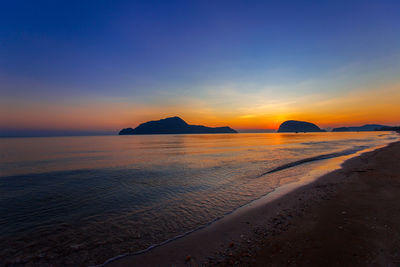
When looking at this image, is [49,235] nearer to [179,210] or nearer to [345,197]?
[179,210]

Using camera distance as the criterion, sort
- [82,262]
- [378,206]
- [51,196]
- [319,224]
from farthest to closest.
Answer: [51,196] < [378,206] < [319,224] < [82,262]

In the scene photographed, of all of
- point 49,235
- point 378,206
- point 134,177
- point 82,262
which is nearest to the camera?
point 82,262

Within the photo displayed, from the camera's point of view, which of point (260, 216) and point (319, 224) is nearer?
point (319, 224)

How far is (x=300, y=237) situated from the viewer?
6559 mm

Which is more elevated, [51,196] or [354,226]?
[354,226]

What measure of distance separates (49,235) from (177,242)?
6.12 m

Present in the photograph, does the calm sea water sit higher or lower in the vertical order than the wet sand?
lower

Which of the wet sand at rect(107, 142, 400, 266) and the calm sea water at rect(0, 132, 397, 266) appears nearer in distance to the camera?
the wet sand at rect(107, 142, 400, 266)

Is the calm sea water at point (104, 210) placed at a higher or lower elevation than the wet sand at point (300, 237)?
lower

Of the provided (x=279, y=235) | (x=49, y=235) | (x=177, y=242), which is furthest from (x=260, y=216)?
(x=49, y=235)

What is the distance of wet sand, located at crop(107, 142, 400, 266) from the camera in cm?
542

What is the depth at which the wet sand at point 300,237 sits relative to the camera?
17.8ft

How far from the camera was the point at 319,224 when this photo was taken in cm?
750

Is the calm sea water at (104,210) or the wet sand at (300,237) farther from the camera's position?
the calm sea water at (104,210)
